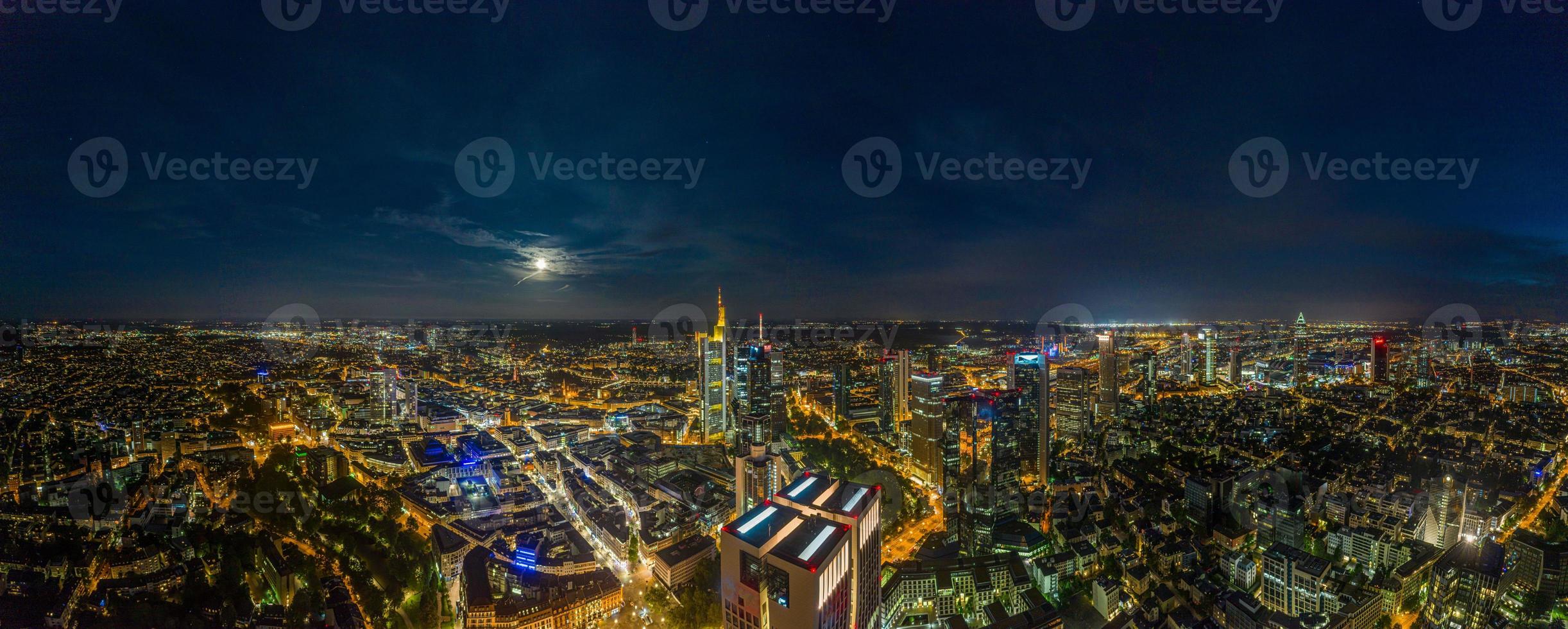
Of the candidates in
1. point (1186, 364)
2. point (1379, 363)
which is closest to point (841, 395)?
point (1186, 364)

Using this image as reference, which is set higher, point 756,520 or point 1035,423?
point 756,520

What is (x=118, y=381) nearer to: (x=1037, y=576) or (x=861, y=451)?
(x=861, y=451)

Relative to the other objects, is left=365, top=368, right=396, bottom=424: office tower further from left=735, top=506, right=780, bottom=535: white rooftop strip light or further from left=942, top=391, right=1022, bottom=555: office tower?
left=942, top=391, right=1022, bottom=555: office tower

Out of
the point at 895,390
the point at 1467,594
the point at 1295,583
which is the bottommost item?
the point at 1295,583

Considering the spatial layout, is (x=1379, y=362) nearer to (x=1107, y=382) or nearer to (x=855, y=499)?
(x=1107, y=382)

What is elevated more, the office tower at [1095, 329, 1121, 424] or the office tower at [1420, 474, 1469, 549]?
the office tower at [1095, 329, 1121, 424]

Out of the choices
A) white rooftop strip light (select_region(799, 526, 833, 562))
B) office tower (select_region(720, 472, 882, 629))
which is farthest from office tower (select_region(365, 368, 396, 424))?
white rooftop strip light (select_region(799, 526, 833, 562))
